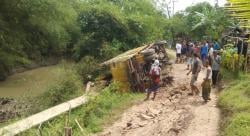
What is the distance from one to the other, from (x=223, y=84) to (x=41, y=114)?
6.63 m

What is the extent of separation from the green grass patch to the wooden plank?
164 mm

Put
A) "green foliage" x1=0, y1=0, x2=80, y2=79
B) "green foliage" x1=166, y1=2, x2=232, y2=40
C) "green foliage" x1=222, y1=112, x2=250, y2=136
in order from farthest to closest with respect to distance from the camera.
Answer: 1. "green foliage" x1=166, y1=2, x2=232, y2=40
2. "green foliage" x1=0, y1=0, x2=80, y2=79
3. "green foliage" x1=222, y1=112, x2=250, y2=136

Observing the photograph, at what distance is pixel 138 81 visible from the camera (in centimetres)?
1730

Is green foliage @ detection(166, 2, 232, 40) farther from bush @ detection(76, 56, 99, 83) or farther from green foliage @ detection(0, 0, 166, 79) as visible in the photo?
bush @ detection(76, 56, 99, 83)

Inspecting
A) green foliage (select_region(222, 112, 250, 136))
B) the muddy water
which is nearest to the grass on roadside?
green foliage (select_region(222, 112, 250, 136))

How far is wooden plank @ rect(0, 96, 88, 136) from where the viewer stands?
36.2 feet

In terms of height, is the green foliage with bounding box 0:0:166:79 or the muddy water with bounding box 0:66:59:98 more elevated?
the green foliage with bounding box 0:0:166:79

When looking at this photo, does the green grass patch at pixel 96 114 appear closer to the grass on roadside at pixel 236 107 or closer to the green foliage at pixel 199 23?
the grass on roadside at pixel 236 107

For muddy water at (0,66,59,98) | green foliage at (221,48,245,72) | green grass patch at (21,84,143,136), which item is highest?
green foliage at (221,48,245,72)

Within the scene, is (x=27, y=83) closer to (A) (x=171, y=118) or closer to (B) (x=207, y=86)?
(B) (x=207, y=86)

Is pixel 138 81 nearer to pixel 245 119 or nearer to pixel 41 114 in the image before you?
pixel 41 114

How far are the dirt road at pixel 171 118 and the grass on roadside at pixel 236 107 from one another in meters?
0.29

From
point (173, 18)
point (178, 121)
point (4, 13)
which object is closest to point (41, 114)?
point (178, 121)

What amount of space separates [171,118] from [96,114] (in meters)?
2.60
